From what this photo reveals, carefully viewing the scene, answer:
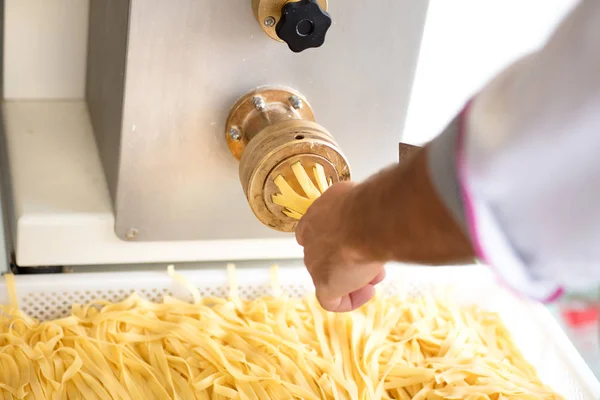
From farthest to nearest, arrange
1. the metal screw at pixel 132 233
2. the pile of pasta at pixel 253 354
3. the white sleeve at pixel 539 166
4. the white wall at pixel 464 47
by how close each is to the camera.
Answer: the white wall at pixel 464 47, the metal screw at pixel 132 233, the pile of pasta at pixel 253 354, the white sleeve at pixel 539 166

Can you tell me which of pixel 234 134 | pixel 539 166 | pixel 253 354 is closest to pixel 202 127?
pixel 234 134

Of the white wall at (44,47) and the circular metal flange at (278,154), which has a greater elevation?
the white wall at (44,47)

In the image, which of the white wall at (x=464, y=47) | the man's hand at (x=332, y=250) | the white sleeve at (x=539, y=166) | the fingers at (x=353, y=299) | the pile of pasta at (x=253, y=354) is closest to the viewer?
the white sleeve at (x=539, y=166)

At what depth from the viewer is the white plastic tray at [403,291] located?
0.91 meters

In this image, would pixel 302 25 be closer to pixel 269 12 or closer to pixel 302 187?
pixel 269 12

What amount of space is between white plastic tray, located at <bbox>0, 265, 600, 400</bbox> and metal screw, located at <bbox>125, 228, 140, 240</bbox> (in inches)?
2.0

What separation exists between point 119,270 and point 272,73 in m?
0.33

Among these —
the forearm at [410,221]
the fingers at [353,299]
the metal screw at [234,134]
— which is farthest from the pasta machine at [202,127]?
the forearm at [410,221]

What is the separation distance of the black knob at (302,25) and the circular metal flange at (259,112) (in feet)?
0.27

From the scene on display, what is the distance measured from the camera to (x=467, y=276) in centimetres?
104

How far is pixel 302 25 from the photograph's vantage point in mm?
792

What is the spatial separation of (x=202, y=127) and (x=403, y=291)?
1.17ft

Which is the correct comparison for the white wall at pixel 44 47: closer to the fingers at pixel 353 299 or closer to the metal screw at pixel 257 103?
the metal screw at pixel 257 103

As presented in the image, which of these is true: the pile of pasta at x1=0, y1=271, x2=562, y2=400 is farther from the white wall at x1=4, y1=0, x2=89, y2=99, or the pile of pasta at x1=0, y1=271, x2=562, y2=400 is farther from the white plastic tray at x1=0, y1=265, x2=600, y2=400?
the white wall at x1=4, y1=0, x2=89, y2=99
